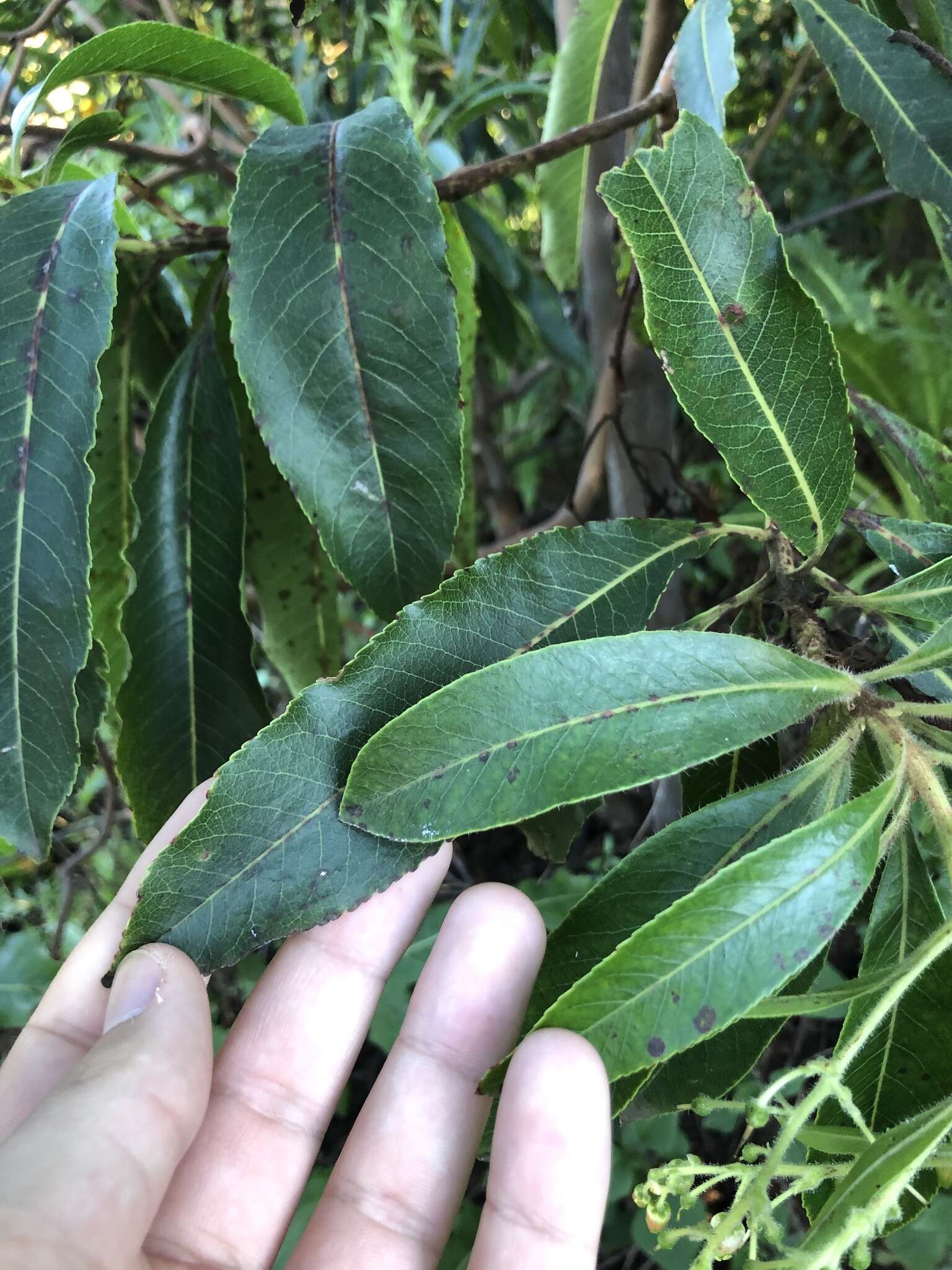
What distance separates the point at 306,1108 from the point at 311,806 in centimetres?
32

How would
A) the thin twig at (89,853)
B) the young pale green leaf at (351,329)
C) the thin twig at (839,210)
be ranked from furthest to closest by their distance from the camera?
the thin twig at (839,210) → the thin twig at (89,853) → the young pale green leaf at (351,329)

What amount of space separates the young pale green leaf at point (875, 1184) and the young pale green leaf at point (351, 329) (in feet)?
1.43

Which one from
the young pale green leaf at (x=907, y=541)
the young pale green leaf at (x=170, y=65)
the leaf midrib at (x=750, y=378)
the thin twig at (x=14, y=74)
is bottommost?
the young pale green leaf at (x=907, y=541)

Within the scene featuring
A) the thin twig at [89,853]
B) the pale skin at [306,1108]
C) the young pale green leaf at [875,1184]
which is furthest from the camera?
the thin twig at [89,853]

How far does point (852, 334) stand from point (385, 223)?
761 millimetres

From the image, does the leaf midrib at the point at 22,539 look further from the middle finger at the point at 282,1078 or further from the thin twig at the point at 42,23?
the thin twig at the point at 42,23

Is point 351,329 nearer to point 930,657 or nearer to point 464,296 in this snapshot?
point 464,296

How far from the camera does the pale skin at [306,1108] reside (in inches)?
17.0

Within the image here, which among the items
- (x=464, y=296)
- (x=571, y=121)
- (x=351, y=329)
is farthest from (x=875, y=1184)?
(x=571, y=121)

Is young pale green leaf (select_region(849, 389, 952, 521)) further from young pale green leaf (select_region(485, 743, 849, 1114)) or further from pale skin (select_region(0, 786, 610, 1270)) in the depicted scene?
pale skin (select_region(0, 786, 610, 1270))

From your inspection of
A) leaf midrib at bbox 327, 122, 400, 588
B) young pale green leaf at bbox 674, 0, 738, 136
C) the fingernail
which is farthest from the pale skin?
young pale green leaf at bbox 674, 0, 738, 136

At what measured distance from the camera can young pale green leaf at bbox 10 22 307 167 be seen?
0.56m

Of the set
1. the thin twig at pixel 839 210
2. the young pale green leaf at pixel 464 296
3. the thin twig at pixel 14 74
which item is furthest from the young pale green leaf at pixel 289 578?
the thin twig at pixel 839 210

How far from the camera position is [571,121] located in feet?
3.04
